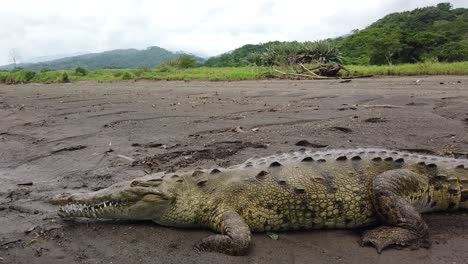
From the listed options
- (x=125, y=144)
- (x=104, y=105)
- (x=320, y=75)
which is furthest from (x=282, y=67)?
(x=125, y=144)

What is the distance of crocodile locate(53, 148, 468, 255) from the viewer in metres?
3.31

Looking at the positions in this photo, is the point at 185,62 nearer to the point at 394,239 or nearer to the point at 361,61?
the point at 361,61

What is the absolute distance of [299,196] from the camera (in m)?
3.43

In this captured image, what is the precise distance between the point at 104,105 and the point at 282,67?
40.7 feet

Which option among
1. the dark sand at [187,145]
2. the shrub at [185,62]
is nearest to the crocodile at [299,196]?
the dark sand at [187,145]

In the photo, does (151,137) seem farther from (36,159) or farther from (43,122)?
(43,122)

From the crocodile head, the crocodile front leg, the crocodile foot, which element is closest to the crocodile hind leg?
the crocodile foot

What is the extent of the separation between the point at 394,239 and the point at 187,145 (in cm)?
361

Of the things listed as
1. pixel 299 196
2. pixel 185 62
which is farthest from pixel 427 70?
pixel 185 62

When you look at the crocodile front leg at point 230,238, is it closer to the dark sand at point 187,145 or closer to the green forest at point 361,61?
the dark sand at point 187,145

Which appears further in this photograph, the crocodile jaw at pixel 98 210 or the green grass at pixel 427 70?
the green grass at pixel 427 70

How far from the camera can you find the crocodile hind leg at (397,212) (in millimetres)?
3131

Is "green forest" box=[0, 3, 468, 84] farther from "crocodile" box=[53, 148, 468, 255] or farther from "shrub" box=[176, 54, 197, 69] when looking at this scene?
"crocodile" box=[53, 148, 468, 255]

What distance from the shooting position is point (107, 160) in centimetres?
557
